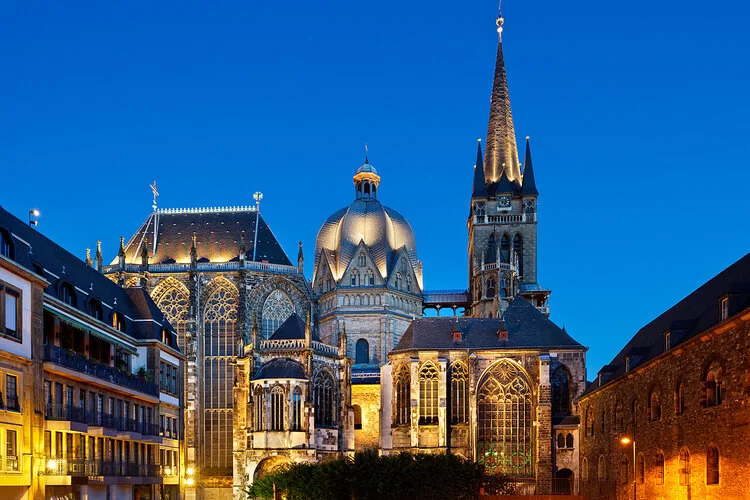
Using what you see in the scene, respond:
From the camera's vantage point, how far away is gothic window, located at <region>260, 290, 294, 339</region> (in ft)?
265

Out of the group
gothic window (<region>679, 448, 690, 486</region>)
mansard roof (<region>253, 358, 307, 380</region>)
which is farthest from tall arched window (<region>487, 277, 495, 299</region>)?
gothic window (<region>679, 448, 690, 486</region>)

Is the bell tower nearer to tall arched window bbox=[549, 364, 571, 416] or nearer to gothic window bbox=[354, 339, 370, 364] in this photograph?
gothic window bbox=[354, 339, 370, 364]

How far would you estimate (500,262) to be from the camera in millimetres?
89938

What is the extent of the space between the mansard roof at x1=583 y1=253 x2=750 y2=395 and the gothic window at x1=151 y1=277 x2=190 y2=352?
37.3 m

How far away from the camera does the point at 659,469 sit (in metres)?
41.3

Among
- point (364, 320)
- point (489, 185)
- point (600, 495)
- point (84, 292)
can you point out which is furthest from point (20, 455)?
point (489, 185)

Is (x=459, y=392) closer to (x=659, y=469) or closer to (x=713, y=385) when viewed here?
(x=659, y=469)

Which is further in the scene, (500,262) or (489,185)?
(489,185)

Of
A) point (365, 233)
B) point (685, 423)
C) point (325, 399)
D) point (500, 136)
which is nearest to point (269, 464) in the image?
point (325, 399)

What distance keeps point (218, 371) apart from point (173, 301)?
7.40 meters

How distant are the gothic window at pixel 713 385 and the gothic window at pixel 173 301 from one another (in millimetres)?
52128

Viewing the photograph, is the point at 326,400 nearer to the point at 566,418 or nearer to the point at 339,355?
the point at 339,355

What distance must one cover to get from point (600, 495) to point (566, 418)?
1662 cm

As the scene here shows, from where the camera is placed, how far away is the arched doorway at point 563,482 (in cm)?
6606
